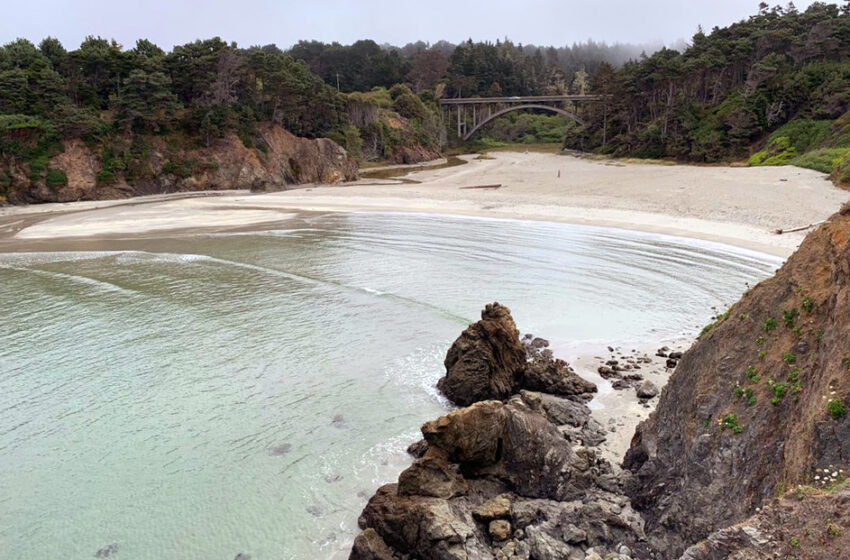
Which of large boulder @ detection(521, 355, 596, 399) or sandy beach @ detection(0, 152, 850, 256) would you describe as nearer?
large boulder @ detection(521, 355, 596, 399)

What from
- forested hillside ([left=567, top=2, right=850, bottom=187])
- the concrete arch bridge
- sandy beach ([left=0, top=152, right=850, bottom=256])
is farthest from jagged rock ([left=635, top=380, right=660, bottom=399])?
the concrete arch bridge

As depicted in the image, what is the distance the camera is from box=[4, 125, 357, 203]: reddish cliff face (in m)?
51.8

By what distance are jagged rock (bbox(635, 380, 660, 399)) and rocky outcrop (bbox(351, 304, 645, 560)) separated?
6.20 ft

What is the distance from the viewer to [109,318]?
20.8 metres

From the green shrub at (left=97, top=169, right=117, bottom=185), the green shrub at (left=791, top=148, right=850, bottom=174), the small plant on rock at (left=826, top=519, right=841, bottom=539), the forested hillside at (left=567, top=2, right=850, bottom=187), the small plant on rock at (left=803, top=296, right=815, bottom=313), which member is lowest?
the small plant on rock at (left=826, top=519, right=841, bottom=539)

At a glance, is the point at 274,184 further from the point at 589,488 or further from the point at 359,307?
the point at 589,488

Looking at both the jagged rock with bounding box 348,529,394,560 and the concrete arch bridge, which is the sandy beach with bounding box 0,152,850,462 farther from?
the concrete arch bridge

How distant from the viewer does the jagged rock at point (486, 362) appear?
13766mm

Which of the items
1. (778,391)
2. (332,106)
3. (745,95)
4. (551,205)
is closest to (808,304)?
(778,391)

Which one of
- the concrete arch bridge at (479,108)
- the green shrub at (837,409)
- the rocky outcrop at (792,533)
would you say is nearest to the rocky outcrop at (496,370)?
the green shrub at (837,409)

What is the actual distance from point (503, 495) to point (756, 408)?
3.98 meters

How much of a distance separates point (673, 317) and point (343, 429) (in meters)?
11.8

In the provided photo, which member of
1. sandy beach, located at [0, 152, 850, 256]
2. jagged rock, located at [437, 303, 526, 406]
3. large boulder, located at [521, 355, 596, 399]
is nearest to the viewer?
jagged rock, located at [437, 303, 526, 406]

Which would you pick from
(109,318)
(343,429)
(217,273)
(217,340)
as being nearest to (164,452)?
(343,429)
